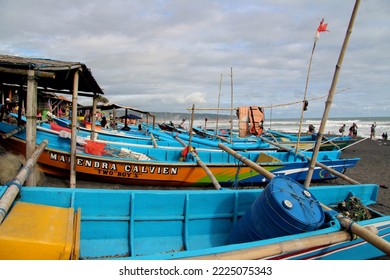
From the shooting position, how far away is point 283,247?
2.94 meters

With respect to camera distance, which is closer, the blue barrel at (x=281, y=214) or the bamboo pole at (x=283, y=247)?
the bamboo pole at (x=283, y=247)

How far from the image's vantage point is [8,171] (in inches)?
223

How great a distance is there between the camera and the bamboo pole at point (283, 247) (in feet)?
A: 8.93

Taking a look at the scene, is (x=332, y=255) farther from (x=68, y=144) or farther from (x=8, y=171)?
(x=68, y=144)

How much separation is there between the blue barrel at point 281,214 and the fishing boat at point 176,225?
0.04ft

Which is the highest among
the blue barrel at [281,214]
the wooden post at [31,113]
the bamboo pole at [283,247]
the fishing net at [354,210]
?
the wooden post at [31,113]

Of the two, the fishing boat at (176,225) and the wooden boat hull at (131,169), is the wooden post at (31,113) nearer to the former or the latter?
the fishing boat at (176,225)

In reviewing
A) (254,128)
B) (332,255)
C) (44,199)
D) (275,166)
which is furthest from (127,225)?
(254,128)

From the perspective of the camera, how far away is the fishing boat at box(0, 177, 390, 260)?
9.05ft

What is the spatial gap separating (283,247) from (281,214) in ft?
1.47

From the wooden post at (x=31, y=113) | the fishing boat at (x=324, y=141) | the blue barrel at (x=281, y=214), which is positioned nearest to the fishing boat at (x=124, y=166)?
the wooden post at (x=31, y=113)

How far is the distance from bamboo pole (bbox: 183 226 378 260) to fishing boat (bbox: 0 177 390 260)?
0.01 m

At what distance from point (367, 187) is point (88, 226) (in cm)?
569

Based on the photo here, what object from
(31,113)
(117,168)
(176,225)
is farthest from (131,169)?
(176,225)
